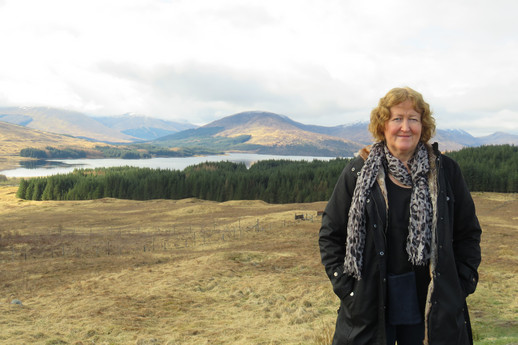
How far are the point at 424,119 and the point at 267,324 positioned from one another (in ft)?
24.5

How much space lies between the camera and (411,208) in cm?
318

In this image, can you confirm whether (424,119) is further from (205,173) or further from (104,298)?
(205,173)

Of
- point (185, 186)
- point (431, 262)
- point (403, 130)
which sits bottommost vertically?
point (185, 186)

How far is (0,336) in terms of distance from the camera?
8188 millimetres

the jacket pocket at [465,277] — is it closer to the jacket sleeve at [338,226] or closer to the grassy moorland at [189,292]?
the jacket sleeve at [338,226]

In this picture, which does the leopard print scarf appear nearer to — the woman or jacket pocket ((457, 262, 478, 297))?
the woman

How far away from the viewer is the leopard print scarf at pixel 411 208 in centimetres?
315

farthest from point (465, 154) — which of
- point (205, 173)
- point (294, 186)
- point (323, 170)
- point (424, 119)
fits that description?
point (424, 119)

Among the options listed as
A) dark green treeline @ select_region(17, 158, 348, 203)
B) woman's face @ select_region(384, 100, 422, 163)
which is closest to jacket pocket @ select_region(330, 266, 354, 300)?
woman's face @ select_region(384, 100, 422, 163)

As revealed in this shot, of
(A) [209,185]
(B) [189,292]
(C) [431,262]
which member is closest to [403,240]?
(C) [431,262]

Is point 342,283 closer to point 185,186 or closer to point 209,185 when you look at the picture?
point 209,185

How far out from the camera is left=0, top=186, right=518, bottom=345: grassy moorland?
A: 8.46 m

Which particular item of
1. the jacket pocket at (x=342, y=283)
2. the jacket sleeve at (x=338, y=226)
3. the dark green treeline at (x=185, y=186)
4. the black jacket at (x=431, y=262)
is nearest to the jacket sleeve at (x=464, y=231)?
the black jacket at (x=431, y=262)

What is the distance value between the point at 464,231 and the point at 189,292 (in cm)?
1065
